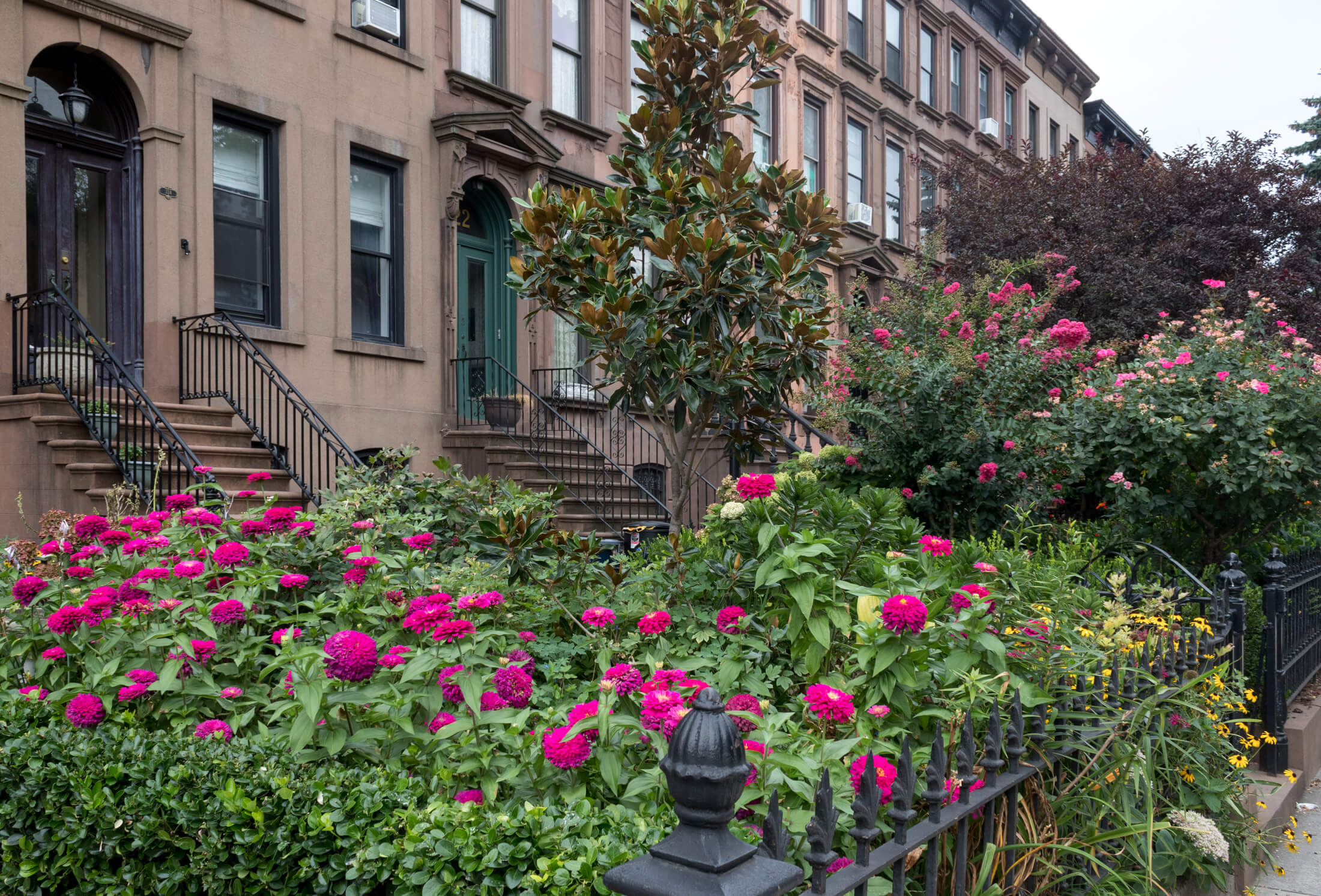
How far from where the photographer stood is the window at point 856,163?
72.6 feet

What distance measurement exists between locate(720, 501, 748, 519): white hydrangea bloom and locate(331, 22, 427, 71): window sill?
385 inches

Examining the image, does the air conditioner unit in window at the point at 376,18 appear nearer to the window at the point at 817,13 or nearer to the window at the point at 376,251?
the window at the point at 376,251

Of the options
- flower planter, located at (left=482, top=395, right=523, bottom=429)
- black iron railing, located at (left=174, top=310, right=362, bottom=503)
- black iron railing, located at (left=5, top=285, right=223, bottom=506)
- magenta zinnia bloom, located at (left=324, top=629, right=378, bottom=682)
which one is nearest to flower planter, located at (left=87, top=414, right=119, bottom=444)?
black iron railing, located at (left=5, top=285, right=223, bottom=506)

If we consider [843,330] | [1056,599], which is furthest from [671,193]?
[843,330]

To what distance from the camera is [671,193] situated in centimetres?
724

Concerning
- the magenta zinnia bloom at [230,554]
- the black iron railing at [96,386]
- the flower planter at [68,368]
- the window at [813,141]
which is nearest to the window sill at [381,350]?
the black iron railing at [96,386]

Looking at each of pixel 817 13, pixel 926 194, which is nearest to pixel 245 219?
pixel 817 13

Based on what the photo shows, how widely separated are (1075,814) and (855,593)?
3.35ft

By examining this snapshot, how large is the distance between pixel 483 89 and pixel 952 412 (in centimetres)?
857

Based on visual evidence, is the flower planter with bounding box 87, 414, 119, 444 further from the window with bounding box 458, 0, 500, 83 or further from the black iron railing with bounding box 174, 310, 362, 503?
the window with bounding box 458, 0, 500, 83

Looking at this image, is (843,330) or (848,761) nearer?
(848,761)

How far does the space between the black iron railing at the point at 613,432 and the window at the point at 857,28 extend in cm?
1193

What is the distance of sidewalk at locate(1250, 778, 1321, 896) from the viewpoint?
4387 mm

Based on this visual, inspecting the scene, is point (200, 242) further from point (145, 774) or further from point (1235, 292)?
point (1235, 292)
